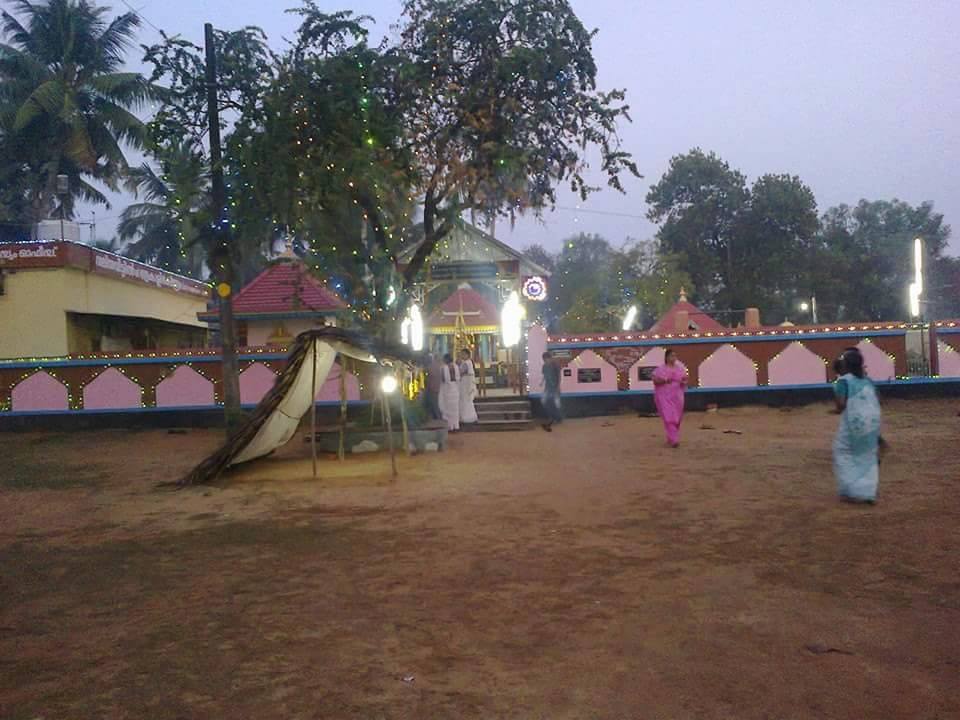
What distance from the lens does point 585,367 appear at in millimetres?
21453

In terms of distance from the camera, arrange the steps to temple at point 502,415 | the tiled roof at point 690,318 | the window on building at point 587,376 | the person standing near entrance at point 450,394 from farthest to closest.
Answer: the tiled roof at point 690,318, the window on building at point 587,376, the steps to temple at point 502,415, the person standing near entrance at point 450,394

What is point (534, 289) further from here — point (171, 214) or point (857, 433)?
point (857, 433)

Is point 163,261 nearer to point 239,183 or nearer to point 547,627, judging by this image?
point 239,183

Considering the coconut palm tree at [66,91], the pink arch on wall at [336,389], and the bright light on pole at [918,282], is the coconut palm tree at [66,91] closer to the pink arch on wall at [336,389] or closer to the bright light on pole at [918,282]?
the pink arch on wall at [336,389]

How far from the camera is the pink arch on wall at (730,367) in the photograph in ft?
70.2

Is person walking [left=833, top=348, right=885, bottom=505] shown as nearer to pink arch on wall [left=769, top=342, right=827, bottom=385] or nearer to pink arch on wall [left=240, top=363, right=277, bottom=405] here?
pink arch on wall [left=769, top=342, right=827, bottom=385]

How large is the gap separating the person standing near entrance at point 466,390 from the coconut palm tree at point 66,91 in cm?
1730

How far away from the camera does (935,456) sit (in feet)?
41.0

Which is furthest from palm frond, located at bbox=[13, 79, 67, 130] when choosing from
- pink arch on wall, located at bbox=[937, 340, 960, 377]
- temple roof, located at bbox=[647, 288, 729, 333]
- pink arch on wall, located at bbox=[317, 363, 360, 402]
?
pink arch on wall, located at bbox=[937, 340, 960, 377]

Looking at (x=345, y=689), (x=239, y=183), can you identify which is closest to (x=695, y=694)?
(x=345, y=689)

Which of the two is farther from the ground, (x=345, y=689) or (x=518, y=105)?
(x=518, y=105)

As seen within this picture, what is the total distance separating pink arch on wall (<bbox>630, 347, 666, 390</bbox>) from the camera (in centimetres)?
2134

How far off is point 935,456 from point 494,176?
27.1 ft

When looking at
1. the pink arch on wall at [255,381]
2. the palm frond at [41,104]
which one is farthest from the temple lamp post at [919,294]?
the palm frond at [41,104]
